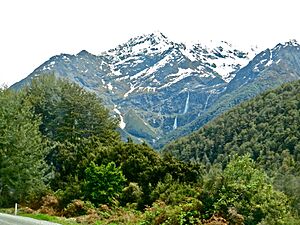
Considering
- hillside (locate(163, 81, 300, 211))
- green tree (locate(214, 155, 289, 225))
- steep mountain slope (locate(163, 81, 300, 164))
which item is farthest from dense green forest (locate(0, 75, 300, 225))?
steep mountain slope (locate(163, 81, 300, 164))

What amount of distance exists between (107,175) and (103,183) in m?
0.66

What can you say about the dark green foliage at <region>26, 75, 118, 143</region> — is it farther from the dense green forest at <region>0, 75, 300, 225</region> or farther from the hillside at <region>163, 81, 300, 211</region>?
the hillside at <region>163, 81, 300, 211</region>

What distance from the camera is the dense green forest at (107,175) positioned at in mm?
24688

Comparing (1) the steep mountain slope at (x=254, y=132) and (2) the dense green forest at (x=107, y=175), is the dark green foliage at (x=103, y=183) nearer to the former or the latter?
(2) the dense green forest at (x=107, y=175)

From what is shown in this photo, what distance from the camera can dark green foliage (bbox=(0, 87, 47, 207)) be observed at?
3938 centimetres

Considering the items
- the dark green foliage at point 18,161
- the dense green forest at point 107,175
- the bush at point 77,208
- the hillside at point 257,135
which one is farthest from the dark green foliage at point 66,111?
the bush at point 77,208

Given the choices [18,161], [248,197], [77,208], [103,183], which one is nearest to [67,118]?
[18,161]

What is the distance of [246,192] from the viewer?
972 inches

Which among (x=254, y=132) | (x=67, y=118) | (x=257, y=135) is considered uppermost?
(x=67, y=118)

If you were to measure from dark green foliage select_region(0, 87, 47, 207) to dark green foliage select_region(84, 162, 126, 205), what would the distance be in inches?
225

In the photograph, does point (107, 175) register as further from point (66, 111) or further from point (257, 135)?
point (257, 135)

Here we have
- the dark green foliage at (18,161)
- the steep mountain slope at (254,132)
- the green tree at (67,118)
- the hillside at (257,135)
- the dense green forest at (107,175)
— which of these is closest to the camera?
the dense green forest at (107,175)

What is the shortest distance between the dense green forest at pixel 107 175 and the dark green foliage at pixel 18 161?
7cm

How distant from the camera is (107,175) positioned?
35750 mm
